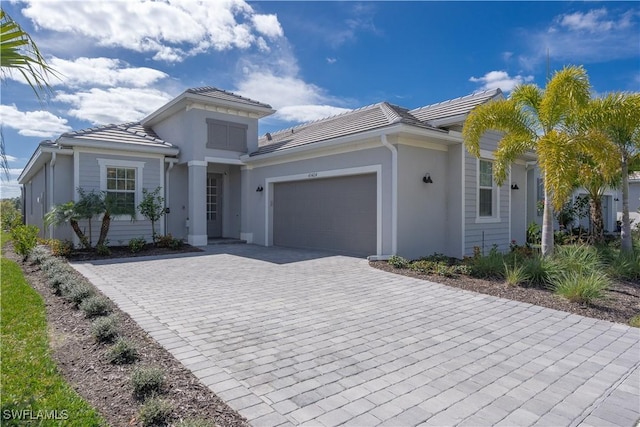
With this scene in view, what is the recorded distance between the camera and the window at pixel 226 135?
45.6 ft

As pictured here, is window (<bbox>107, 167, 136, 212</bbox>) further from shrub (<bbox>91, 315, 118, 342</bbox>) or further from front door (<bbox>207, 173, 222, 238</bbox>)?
shrub (<bbox>91, 315, 118, 342</bbox>)

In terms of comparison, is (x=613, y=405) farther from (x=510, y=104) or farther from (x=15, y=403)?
(x=510, y=104)

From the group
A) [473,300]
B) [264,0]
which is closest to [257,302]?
[473,300]

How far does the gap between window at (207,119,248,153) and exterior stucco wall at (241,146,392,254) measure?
1.02m

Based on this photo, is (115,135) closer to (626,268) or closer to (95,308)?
(95,308)

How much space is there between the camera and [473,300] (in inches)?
251

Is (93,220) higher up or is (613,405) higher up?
(93,220)

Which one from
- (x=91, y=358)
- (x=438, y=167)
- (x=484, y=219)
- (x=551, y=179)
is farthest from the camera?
(x=484, y=219)

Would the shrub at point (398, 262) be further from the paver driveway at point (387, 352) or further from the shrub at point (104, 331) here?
the shrub at point (104, 331)

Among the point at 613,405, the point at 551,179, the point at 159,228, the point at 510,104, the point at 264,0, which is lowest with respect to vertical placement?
the point at 613,405

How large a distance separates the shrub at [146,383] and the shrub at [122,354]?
24.2 inches

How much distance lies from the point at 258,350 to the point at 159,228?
11.0 m

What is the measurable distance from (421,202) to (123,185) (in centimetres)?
1017

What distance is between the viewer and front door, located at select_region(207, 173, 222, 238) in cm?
1602
